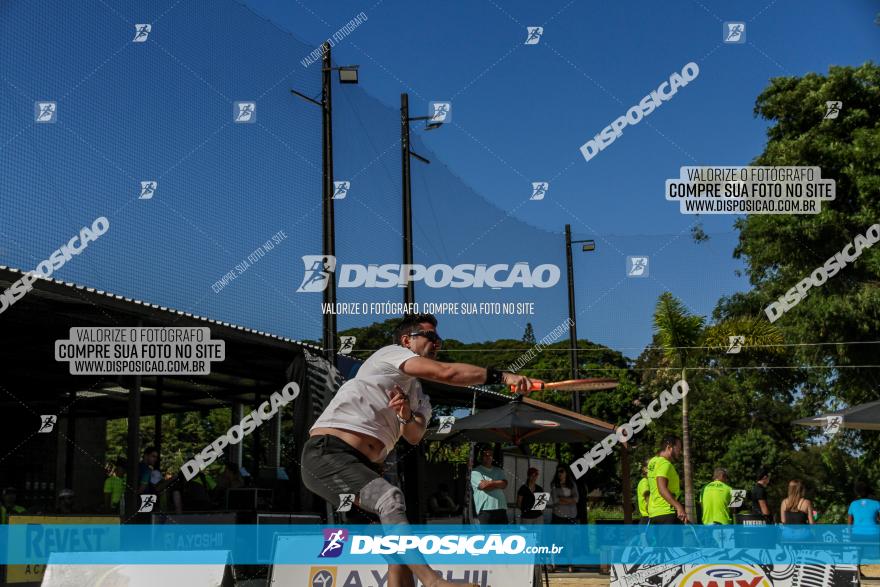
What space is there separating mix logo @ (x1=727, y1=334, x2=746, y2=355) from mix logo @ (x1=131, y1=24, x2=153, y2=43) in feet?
47.0

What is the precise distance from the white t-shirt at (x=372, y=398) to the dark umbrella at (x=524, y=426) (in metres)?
8.48

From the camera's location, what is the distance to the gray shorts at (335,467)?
5219 millimetres

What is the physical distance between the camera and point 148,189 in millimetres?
14953

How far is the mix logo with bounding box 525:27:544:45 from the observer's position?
62.1 ft

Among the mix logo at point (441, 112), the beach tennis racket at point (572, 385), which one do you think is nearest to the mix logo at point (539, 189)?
the mix logo at point (441, 112)

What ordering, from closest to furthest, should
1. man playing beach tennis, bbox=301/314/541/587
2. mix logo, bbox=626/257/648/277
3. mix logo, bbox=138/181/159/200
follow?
1. man playing beach tennis, bbox=301/314/541/587
2. mix logo, bbox=138/181/159/200
3. mix logo, bbox=626/257/648/277

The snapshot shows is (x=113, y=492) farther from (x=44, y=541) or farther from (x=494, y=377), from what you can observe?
(x=494, y=377)

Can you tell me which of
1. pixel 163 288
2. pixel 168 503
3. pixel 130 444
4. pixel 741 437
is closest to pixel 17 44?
pixel 163 288

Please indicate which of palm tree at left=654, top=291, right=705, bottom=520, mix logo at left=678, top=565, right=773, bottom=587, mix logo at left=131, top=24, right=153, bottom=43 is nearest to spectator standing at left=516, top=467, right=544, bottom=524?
palm tree at left=654, top=291, right=705, bottom=520

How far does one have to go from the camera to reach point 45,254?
1330 cm

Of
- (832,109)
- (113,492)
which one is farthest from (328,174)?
(832,109)

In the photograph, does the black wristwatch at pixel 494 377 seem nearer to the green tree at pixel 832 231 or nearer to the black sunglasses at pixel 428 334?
the black sunglasses at pixel 428 334

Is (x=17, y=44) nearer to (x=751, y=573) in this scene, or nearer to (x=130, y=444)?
(x=130, y=444)

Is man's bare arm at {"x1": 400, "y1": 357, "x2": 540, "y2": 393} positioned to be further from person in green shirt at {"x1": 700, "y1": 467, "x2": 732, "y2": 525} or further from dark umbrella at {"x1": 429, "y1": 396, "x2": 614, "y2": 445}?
person in green shirt at {"x1": 700, "y1": 467, "x2": 732, "y2": 525}
